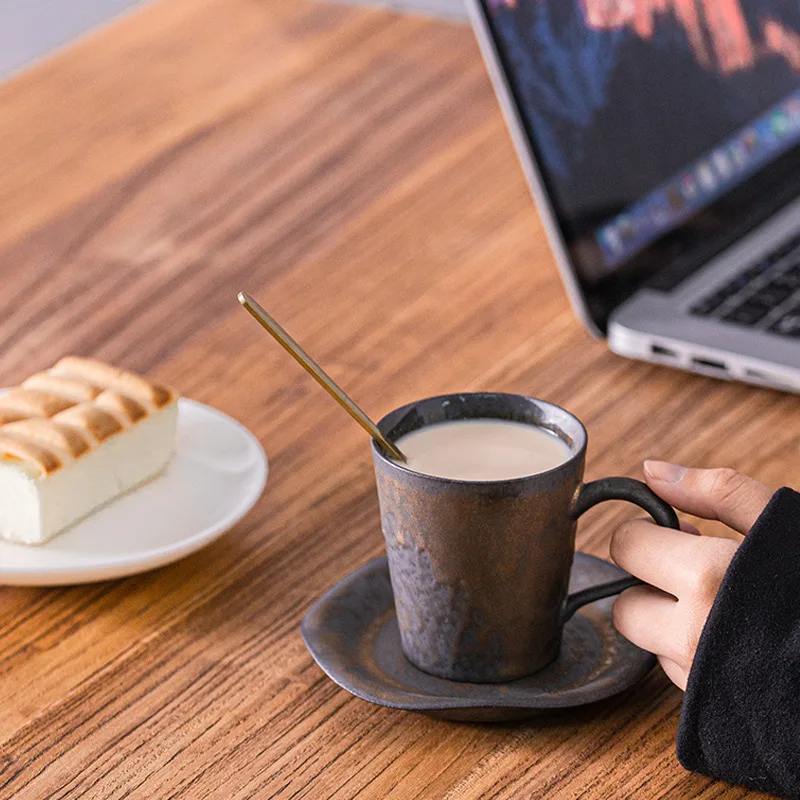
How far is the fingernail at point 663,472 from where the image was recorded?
0.73 meters

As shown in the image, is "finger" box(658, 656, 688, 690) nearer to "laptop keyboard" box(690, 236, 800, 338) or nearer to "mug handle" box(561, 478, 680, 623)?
"mug handle" box(561, 478, 680, 623)

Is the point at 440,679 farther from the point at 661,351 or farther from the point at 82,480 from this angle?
the point at 661,351

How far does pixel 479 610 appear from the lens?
0.68 meters

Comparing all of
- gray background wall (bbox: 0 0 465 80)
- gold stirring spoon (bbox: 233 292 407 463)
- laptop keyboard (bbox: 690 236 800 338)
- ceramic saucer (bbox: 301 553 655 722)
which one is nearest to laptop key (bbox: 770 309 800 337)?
laptop keyboard (bbox: 690 236 800 338)

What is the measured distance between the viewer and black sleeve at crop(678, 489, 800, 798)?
632 mm

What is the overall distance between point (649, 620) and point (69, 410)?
1.25ft

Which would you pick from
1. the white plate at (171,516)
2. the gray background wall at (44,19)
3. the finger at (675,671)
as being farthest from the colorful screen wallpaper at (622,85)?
the gray background wall at (44,19)

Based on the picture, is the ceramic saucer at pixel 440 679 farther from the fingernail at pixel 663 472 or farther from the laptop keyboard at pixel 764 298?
the laptop keyboard at pixel 764 298

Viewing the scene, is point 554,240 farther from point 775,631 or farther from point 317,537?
point 775,631

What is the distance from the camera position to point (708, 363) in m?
1.01

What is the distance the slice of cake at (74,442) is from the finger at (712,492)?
1.07 feet

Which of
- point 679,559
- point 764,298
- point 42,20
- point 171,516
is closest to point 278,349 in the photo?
point 171,516

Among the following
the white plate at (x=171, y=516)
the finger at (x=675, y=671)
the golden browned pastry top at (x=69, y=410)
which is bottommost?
the finger at (x=675, y=671)

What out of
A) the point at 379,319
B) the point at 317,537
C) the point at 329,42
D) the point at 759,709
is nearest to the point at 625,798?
the point at 759,709
